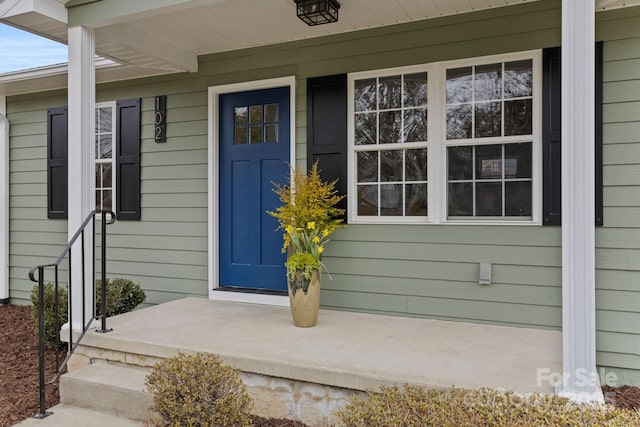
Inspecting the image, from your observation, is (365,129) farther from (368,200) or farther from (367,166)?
(368,200)

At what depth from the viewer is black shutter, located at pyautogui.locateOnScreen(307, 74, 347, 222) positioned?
4.01 meters

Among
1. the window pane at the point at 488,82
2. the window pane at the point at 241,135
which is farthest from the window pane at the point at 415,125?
the window pane at the point at 241,135

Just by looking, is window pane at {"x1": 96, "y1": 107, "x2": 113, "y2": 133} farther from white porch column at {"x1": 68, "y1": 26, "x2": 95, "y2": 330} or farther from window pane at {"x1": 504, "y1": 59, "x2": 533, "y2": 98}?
window pane at {"x1": 504, "y1": 59, "x2": 533, "y2": 98}

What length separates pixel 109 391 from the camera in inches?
112

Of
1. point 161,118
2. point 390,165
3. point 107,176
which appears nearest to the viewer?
point 390,165

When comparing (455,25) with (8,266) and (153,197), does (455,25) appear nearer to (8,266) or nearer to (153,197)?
(153,197)

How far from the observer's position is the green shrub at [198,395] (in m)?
2.20

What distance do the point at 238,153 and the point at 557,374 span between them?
3269 mm

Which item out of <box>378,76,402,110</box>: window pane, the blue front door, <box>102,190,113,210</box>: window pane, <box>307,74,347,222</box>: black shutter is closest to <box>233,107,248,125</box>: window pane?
the blue front door

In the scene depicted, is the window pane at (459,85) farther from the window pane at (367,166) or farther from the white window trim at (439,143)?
the window pane at (367,166)

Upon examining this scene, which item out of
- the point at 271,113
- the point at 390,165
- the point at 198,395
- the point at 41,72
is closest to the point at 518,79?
the point at 390,165

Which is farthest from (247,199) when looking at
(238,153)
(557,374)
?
(557,374)

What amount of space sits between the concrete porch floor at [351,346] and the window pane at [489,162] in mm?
1159

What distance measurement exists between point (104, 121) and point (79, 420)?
11.7 ft
